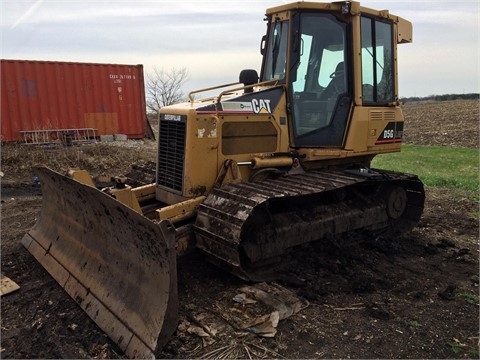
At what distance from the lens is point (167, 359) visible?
340 cm

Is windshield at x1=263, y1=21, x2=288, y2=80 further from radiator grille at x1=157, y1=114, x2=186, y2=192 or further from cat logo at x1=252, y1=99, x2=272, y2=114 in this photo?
radiator grille at x1=157, y1=114, x2=186, y2=192

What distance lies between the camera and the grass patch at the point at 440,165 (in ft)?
35.5

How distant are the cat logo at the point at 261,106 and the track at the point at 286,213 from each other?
82 cm

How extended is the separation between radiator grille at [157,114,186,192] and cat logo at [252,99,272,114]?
0.88m

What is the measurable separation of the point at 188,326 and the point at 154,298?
435 mm

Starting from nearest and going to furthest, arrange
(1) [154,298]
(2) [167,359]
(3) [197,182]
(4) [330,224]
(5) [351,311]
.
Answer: (2) [167,359], (1) [154,298], (5) [351,311], (3) [197,182], (4) [330,224]

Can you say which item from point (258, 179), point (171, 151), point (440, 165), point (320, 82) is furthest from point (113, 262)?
point (440, 165)

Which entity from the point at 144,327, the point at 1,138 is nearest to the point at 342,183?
the point at 144,327

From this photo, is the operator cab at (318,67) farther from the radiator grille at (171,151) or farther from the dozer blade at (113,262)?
the dozer blade at (113,262)

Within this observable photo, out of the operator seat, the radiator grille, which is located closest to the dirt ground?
the radiator grille

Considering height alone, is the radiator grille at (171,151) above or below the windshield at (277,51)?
below

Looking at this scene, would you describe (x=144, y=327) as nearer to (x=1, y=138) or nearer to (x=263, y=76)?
(x=263, y=76)

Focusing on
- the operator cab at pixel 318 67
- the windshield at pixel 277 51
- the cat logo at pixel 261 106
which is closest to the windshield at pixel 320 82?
the operator cab at pixel 318 67

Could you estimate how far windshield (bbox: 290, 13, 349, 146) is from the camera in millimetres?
5508
